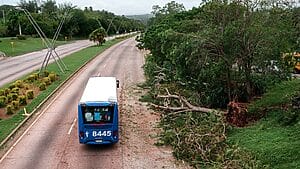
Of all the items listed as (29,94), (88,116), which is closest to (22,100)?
(29,94)

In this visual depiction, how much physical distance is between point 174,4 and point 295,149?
66.8m

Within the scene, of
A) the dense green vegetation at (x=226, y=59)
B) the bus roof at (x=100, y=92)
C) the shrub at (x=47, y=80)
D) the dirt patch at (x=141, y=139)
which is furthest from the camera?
the shrub at (x=47, y=80)

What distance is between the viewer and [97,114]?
18469 millimetres

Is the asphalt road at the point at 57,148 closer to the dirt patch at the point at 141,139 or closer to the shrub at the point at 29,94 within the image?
the dirt patch at the point at 141,139

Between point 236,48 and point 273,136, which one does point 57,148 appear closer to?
point 273,136

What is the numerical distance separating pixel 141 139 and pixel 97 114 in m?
3.21

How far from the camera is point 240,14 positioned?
22.7 m

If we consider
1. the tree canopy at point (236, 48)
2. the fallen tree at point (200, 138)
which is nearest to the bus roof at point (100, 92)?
the fallen tree at point (200, 138)

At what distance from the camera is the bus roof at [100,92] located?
1894 centimetres

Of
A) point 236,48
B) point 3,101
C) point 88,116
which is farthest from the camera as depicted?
point 3,101

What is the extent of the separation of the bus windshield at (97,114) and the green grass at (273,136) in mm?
5305

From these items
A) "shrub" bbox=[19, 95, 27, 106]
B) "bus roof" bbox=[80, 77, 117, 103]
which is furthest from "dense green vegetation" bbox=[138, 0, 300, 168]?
"shrub" bbox=[19, 95, 27, 106]

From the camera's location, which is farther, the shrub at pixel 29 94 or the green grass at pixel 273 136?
the shrub at pixel 29 94

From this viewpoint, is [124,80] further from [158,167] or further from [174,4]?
[174,4]
